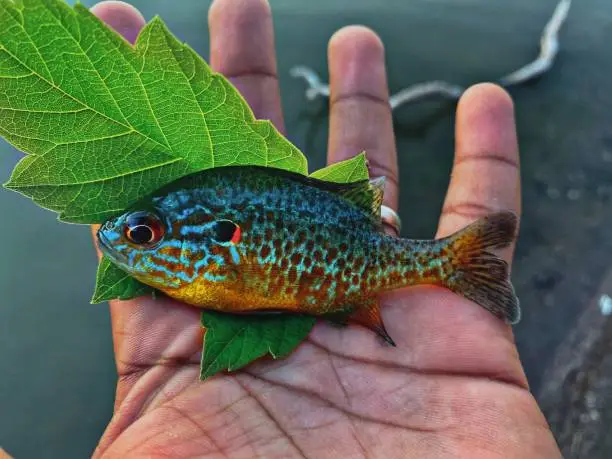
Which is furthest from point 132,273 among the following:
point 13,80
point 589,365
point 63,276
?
point 589,365

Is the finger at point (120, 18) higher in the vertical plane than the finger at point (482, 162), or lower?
higher

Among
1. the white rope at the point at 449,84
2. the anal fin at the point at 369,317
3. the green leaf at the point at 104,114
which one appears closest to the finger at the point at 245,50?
the green leaf at the point at 104,114

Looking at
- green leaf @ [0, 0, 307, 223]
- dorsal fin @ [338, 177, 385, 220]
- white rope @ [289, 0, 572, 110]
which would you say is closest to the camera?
green leaf @ [0, 0, 307, 223]

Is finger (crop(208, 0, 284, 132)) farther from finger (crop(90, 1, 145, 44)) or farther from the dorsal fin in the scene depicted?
the dorsal fin

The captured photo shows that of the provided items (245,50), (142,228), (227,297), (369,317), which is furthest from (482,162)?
(142,228)

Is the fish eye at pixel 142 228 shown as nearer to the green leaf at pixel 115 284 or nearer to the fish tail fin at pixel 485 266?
the green leaf at pixel 115 284

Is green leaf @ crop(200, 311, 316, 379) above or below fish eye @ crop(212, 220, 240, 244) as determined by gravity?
below

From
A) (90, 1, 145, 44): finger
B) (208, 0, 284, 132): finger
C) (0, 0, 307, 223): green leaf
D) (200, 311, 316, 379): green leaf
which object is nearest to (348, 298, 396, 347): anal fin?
(200, 311, 316, 379): green leaf

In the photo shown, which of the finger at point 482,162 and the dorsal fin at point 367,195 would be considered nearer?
the dorsal fin at point 367,195
